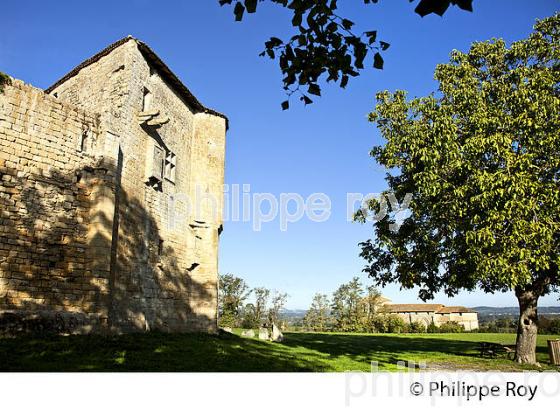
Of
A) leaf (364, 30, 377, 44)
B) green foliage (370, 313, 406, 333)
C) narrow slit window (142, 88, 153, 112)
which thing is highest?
narrow slit window (142, 88, 153, 112)

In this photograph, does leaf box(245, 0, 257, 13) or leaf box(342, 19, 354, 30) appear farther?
leaf box(342, 19, 354, 30)

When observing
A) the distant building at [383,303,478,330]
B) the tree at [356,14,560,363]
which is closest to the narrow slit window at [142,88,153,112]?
the tree at [356,14,560,363]

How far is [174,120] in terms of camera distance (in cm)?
2102

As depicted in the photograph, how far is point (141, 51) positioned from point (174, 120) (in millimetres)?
3865

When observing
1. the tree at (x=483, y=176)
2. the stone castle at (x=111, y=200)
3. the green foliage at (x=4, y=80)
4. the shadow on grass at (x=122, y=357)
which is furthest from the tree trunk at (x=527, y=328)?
the green foliage at (x=4, y=80)

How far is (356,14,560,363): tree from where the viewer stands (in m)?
13.2

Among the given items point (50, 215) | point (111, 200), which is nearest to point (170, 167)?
point (111, 200)

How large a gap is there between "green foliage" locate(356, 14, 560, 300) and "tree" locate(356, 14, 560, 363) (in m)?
0.04

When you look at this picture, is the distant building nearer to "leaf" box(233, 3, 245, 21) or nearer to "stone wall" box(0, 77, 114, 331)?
"stone wall" box(0, 77, 114, 331)

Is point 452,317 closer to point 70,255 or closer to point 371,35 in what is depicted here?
point 70,255

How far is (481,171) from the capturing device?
1414 centimetres

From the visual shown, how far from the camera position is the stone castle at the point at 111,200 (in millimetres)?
12227

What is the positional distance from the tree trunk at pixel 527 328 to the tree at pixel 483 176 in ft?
0.12

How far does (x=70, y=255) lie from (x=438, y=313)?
80.8 m
